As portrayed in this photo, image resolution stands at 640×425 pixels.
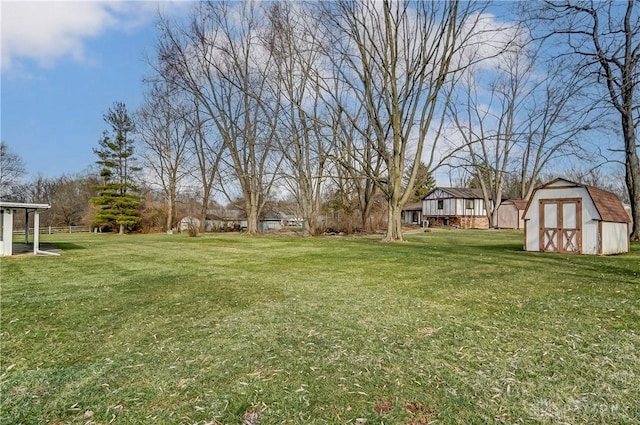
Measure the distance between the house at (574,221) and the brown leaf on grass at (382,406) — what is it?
12567 mm

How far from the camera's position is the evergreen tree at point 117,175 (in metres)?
A: 33.4

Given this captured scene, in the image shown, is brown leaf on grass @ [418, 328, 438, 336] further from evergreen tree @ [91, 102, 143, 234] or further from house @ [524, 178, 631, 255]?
evergreen tree @ [91, 102, 143, 234]

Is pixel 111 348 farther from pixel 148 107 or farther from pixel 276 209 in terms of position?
pixel 276 209

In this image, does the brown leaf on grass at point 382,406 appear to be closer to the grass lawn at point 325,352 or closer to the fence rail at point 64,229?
the grass lawn at point 325,352

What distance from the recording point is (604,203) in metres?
12.5

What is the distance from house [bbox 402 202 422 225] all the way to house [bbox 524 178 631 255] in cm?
3663

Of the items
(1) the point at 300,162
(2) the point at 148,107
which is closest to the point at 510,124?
(1) the point at 300,162

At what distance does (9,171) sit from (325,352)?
48348 mm

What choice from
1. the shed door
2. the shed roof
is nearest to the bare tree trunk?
the shed roof

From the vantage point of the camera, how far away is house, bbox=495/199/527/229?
35.0 metres

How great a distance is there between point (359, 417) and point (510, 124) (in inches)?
1560

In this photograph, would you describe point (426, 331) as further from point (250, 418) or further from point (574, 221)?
point (574, 221)

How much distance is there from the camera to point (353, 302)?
5.66m

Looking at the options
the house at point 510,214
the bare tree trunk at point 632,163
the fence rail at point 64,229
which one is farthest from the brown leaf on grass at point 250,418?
the fence rail at point 64,229
